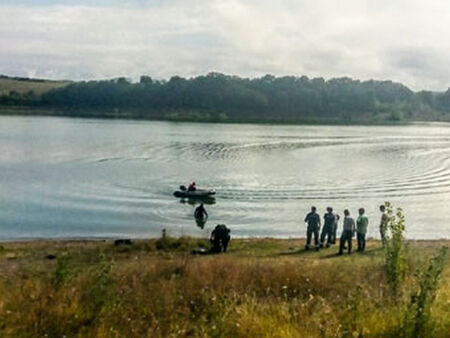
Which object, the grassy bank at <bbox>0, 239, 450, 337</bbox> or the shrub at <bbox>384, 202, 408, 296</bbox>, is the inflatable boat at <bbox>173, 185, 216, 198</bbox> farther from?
the shrub at <bbox>384, 202, 408, 296</bbox>

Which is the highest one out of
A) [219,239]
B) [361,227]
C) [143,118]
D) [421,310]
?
[143,118]

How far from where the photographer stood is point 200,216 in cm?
3922

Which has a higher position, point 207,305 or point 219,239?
point 207,305

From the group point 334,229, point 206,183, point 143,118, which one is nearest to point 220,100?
point 143,118

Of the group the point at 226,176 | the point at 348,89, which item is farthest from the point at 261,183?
the point at 348,89

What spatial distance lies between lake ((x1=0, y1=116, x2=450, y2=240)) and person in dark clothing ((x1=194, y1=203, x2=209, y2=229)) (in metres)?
0.52

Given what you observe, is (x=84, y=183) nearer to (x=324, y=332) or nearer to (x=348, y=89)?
(x=324, y=332)

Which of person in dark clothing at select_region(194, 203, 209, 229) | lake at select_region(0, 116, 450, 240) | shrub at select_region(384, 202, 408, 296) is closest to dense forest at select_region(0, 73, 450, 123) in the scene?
lake at select_region(0, 116, 450, 240)

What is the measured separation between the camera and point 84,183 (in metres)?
52.1

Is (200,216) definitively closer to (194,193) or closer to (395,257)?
(194,193)

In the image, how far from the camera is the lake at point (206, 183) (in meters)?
38.3

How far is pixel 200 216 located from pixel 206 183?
1608 cm

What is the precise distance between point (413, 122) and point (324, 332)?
182799 mm

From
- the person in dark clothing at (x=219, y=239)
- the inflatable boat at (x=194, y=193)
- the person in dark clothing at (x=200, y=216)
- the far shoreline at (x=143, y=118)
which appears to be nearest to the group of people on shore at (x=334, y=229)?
the person in dark clothing at (x=219, y=239)
